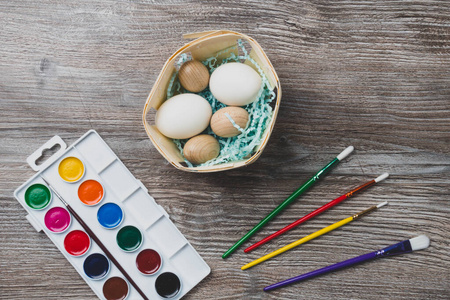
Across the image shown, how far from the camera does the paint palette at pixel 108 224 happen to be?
0.75m

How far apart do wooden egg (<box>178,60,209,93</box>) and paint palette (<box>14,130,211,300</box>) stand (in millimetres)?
212

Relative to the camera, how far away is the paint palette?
0.75m

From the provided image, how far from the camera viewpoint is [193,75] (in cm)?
66

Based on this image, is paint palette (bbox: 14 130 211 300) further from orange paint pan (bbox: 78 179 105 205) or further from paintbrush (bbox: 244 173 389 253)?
paintbrush (bbox: 244 173 389 253)

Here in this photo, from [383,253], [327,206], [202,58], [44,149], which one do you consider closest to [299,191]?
[327,206]

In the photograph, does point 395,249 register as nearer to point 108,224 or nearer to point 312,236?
point 312,236

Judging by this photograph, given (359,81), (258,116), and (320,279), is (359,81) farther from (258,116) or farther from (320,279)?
(320,279)

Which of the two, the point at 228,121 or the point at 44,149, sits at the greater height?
the point at 228,121

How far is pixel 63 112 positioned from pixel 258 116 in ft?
1.28

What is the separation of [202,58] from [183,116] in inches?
4.5

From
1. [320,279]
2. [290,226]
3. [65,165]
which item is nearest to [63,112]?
[65,165]

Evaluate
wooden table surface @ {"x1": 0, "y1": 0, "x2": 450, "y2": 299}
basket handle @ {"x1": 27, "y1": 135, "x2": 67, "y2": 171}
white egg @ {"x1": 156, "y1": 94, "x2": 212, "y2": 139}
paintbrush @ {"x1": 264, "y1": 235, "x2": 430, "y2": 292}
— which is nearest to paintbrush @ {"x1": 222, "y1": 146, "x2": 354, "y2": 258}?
wooden table surface @ {"x1": 0, "y1": 0, "x2": 450, "y2": 299}

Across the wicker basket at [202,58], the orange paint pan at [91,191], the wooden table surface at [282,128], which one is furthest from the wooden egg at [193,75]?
the orange paint pan at [91,191]

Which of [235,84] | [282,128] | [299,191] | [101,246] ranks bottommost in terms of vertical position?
[101,246]
